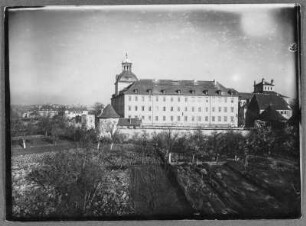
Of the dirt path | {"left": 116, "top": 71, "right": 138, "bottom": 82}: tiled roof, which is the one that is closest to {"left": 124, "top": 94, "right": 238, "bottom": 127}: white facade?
{"left": 116, "top": 71, "right": 138, "bottom": 82}: tiled roof

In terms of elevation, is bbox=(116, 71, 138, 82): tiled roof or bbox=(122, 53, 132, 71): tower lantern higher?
bbox=(122, 53, 132, 71): tower lantern

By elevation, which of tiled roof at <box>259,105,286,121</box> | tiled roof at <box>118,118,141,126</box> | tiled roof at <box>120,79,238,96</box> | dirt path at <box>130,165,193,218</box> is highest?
tiled roof at <box>120,79,238,96</box>

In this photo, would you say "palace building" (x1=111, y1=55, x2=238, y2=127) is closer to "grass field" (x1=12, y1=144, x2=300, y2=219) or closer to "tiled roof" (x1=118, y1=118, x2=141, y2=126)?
"tiled roof" (x1=118, y1=118, x2=141, y2=126)

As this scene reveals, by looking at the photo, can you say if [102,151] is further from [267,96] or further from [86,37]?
[267,96]

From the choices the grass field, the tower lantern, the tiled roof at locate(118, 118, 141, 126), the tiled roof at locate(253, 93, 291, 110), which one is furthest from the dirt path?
the tiled roof at locate(253, 93, 291, 110)

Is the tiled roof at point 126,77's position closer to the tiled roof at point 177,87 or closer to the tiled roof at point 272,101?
the tiled roof at point 177,87
